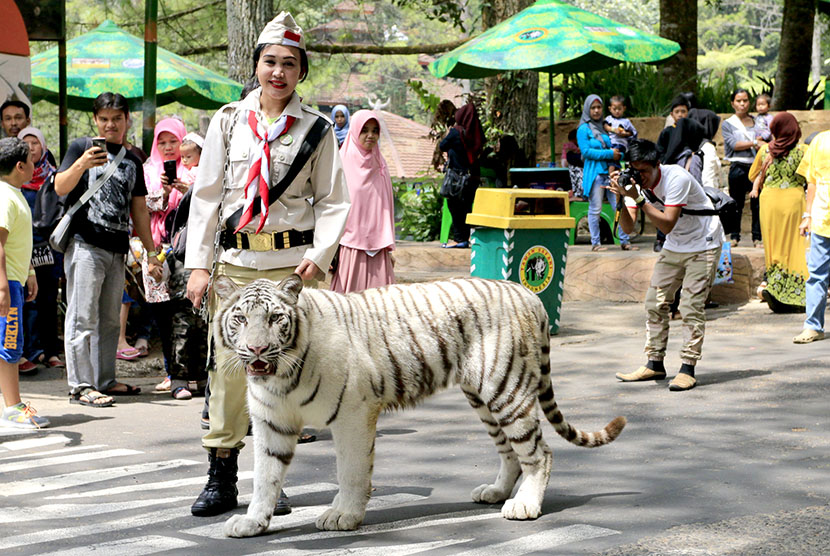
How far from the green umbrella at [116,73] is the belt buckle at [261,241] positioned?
954cm

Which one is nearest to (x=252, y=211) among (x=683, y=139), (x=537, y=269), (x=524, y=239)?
(x=524, y=239)

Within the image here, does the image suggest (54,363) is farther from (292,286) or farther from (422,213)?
(422,213)

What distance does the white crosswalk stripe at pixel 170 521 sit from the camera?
4754 mm

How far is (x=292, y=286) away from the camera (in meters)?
4.85

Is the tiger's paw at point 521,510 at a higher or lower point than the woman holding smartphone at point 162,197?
lower

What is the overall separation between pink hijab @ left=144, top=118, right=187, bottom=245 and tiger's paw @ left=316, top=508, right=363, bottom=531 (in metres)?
4.69

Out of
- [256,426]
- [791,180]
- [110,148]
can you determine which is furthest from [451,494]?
[791,180]

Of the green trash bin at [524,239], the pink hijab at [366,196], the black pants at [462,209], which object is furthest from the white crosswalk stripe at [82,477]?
the black pants at [462,209]

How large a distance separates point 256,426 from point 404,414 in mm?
3273

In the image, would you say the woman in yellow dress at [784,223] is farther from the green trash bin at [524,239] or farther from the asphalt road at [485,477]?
the green trash bin at [524,239]

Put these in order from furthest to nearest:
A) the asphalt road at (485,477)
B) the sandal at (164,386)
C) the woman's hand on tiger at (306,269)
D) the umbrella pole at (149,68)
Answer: the umbrella pole at (149,68) < the sandal at (164,386) < the woman's hand on tiger at (306,269) < the asphalt road at (485,477)

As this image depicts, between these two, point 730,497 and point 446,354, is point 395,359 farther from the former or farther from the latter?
point 730,497

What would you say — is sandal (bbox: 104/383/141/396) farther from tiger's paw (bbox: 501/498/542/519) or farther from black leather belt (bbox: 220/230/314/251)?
tiger's paw (bbox: 501/498/542/519)

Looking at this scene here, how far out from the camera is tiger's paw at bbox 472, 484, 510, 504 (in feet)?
18.0
